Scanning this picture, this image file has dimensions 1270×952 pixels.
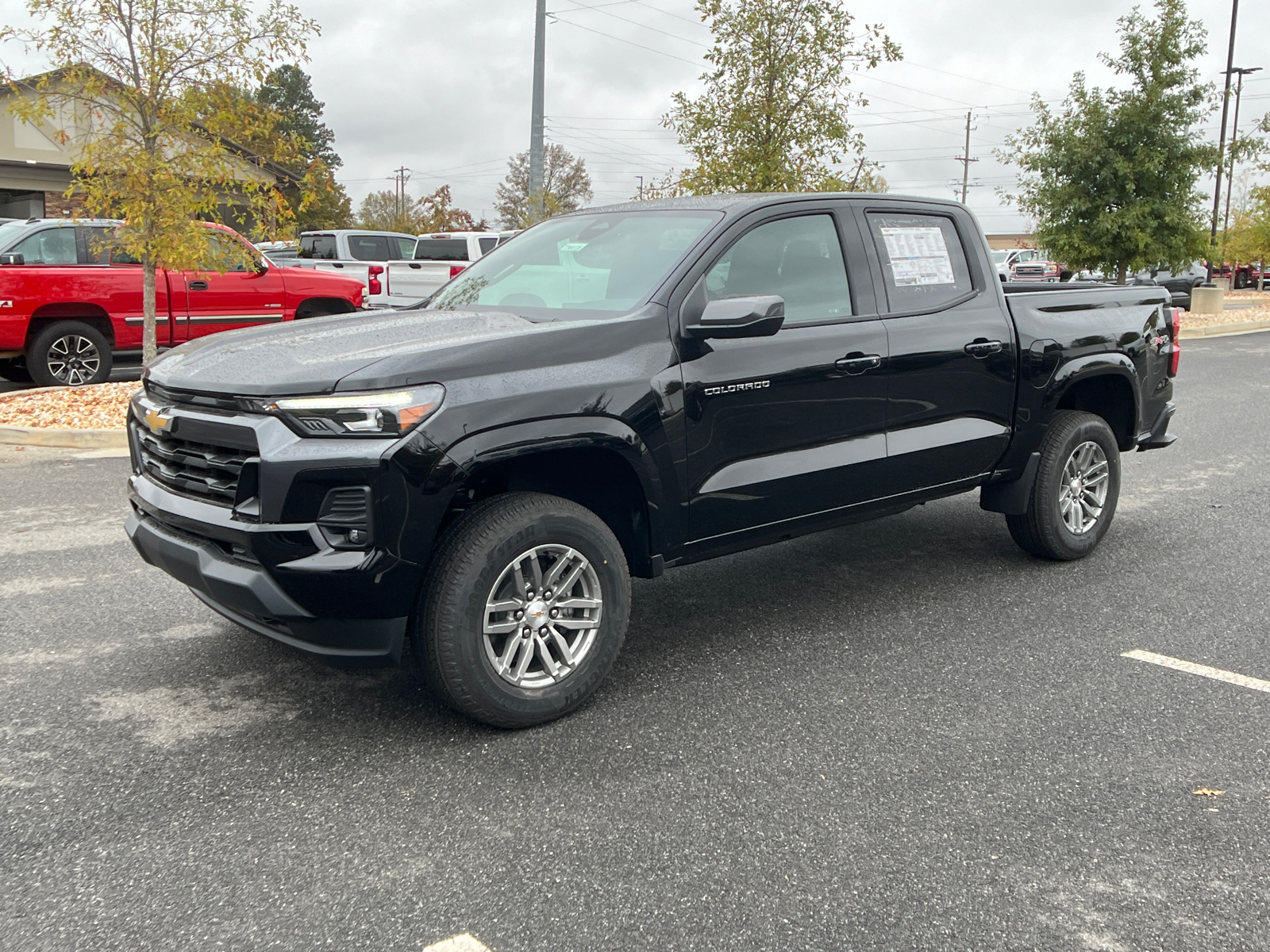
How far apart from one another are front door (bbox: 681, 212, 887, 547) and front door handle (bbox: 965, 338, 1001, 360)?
22.9 inches

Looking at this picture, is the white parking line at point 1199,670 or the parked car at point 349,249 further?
the parked car at point 349,249

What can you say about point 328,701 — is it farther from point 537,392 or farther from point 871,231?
point 871,231

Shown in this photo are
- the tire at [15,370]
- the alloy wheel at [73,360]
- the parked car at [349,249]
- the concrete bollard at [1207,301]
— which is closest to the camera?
the alloy wheel at [73,360]

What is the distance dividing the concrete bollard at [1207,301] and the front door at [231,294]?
2586 centimetres

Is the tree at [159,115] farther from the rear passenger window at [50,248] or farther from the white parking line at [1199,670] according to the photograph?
the white parking line at [1199,670]

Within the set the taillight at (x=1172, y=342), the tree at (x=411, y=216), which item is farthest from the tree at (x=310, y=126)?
the taillight at (x=1172, y=342)

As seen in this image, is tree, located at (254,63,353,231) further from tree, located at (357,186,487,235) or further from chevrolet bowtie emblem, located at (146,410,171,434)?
chevrolet bowtie emblem, located at (146,410,171,434)

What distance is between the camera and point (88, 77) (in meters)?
11.3

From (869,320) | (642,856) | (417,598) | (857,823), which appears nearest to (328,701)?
(417,598)

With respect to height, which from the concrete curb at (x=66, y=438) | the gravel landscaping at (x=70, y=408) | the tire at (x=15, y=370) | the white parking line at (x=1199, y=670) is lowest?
the white parking line at (x=1199, y=670)

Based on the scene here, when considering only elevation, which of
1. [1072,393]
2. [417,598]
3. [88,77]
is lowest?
[417,598]

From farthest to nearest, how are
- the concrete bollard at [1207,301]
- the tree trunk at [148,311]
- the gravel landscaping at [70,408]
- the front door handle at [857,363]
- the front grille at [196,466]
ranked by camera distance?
the concrete bollard at [1207,301]
the tree trunk at [148,311]
the gravel landscaping at [70,408]
the front door handle at [857,363]
the front grille at [196,466]

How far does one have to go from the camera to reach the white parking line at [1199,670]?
4254mm

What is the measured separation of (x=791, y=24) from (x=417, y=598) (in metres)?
14.3
